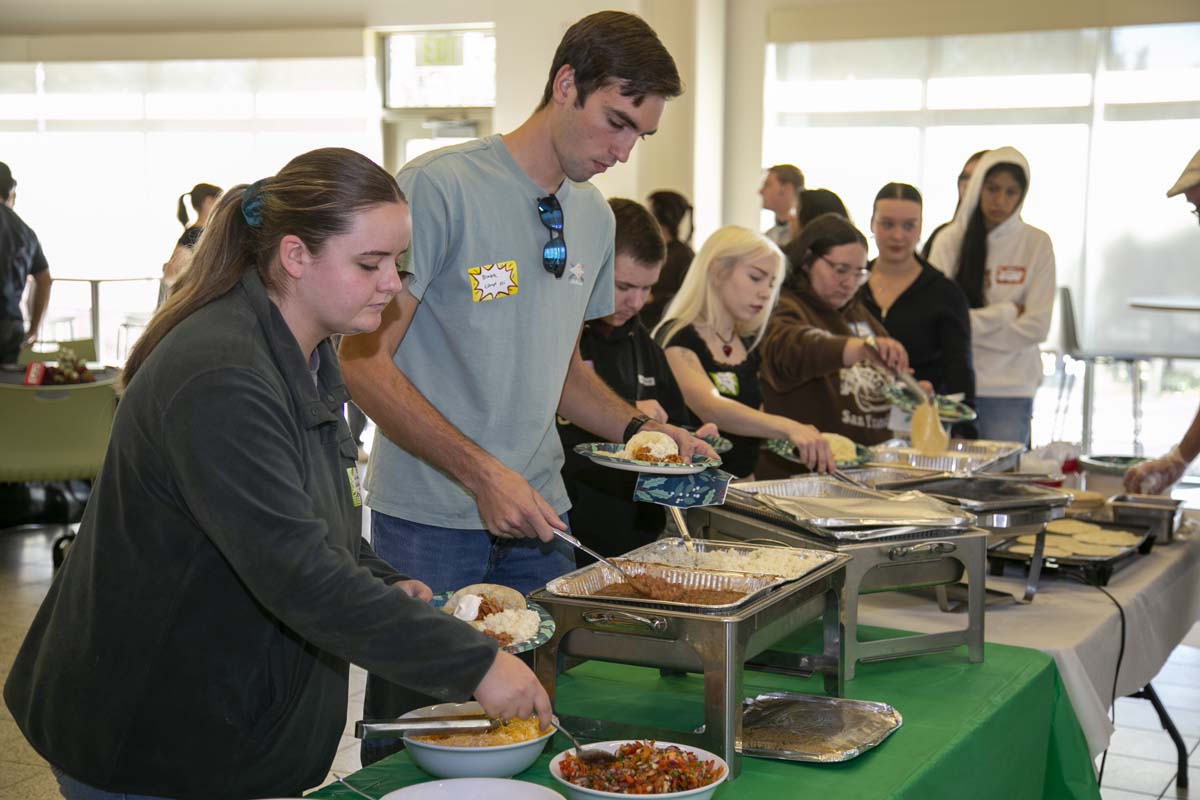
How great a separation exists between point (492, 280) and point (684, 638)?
658 millimetres

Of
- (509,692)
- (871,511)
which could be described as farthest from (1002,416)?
(509,692)

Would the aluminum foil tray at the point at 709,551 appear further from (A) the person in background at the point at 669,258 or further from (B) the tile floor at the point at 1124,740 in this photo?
(A) the person in background at the point at 669,258

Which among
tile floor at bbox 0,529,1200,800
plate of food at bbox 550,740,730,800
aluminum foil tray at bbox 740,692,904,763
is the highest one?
plate of food at bbox 550,740,730,800

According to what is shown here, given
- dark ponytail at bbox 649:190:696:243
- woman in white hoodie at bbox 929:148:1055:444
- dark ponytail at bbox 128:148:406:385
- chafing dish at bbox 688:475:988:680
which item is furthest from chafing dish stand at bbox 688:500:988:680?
dark ponytail at bbox 649:190:696:243

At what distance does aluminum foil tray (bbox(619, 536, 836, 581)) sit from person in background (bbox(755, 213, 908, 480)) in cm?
139

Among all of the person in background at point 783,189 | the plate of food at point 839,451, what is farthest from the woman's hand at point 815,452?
the person in background at point 783,189

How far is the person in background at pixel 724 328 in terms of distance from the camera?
110 inches

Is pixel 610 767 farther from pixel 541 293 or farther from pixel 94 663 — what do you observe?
pixel 541 293

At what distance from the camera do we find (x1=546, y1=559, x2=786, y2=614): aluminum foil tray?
1.34m

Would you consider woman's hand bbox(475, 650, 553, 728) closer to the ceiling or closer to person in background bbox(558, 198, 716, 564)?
person in background bbox(558, 198, 716, 564)

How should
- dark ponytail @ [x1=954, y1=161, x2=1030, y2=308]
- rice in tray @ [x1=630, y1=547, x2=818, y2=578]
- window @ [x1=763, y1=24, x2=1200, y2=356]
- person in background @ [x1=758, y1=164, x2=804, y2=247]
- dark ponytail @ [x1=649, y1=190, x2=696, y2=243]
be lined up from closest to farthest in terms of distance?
rice in tray @ [x1=630, y1=547, x2=818, y2=578] → dark ponytail @ [x1=954, y1=161, x2=1030, y2=308] → dark ponytail @ [x1=649, y1=190, x2=696, y2=243] → person in background @ [x1=758, y1=164, x2=804, y2=247] → window @ [x1=763, y1=24, x2=1200, y2=356]

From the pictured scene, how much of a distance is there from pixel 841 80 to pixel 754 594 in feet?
22.8

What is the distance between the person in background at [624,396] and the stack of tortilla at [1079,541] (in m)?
0.73

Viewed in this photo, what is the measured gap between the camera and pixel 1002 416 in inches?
165
